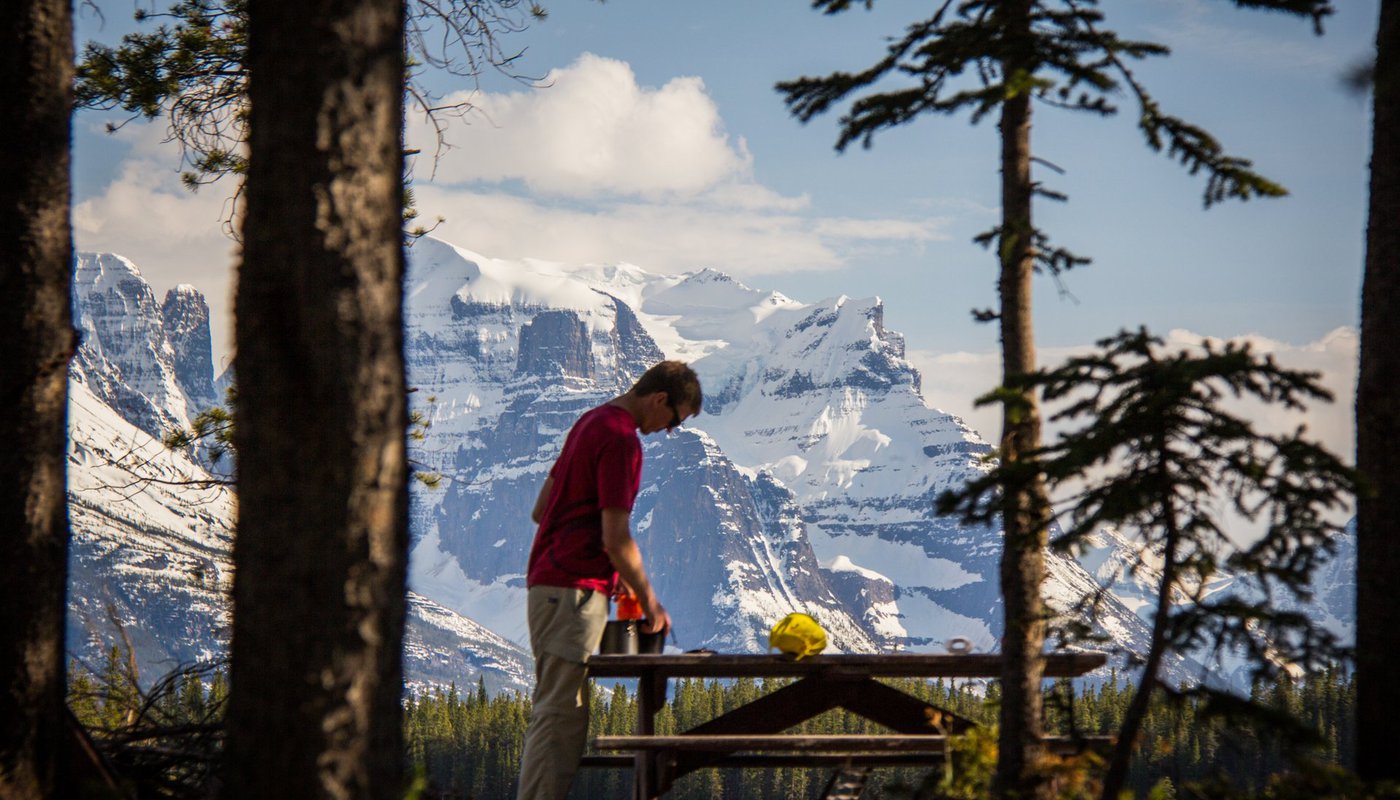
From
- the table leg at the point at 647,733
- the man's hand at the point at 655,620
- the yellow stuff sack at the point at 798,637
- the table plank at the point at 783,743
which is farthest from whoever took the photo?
the table leg at the point at 647,733

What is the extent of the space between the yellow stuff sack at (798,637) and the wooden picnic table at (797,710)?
0.06 metres

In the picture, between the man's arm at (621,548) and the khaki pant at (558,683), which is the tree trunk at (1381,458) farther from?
the khaki pant at (558,683)

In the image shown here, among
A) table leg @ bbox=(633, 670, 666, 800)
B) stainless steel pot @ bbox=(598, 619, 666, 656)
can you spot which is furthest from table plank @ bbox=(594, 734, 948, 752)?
stainless steel pot @ bbox=(598, 619, 666, 656)

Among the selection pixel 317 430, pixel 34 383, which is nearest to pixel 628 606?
pixel 34 383

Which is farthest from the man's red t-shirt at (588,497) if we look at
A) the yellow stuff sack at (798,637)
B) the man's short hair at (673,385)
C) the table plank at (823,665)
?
the yellow stuff sack at (798,637)

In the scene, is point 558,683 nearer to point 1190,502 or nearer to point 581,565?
point 581,565

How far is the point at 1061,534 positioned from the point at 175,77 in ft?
28.2

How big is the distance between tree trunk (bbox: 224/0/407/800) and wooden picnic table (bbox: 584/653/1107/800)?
2.85 meters

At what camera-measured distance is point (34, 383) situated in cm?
474

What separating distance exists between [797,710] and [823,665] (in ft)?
2.87

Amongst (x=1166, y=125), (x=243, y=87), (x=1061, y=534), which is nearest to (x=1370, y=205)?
(x=1166, y=125)

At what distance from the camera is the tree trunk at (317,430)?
11.0ft

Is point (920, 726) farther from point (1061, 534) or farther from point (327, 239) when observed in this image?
point (327, 239)

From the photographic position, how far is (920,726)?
A: 785cm
